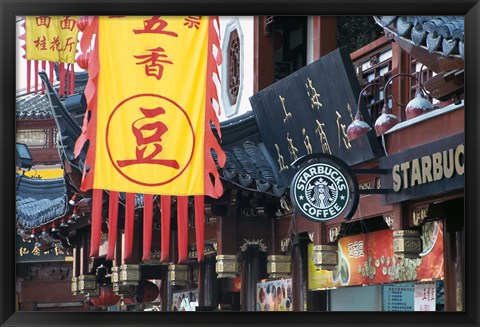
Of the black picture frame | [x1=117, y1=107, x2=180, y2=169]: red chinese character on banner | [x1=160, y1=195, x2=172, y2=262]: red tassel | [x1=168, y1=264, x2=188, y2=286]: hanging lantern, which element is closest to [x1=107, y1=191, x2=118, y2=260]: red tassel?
[x1=160, y1=195, x2=172, y2=262]: red tassel

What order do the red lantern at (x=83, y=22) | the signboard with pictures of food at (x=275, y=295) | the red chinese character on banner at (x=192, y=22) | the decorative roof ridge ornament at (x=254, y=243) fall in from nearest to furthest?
the red lantern at (x=83, y=22) → the red chinese character on banner at (x=192, y=22) → the decorative roof ridge ornament at (x=254, y=243) → the signboard with pictures of food at (x=275, y=295)

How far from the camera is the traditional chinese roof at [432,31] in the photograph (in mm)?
11609

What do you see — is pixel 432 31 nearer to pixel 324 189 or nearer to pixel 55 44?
pixel 324 189

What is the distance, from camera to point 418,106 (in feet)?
44.5

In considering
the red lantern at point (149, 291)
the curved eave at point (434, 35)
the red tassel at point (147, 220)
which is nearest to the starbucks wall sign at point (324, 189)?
the red tassel at point (147, 220)

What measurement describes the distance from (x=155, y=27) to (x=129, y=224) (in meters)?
3.87

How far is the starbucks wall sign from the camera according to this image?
14.3 metres

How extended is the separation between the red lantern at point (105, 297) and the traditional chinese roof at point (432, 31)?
11305 mm

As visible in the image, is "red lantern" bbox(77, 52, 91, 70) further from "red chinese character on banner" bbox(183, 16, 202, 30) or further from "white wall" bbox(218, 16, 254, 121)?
"white wall" bbox(218, 16, 254, 121)

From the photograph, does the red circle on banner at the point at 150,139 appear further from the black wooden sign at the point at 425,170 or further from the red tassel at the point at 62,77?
the black wooden sign at the point at 425,170

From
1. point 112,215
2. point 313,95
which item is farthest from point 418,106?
point 112,215

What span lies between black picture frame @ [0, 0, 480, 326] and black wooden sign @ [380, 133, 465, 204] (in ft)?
9.12
